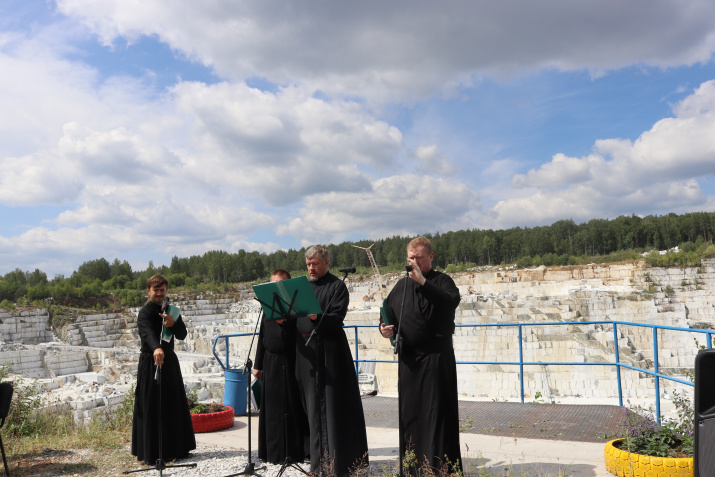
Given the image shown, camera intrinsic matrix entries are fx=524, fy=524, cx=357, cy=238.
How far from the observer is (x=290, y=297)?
4.11 metres

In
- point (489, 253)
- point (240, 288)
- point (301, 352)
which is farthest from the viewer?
point (489, 253)

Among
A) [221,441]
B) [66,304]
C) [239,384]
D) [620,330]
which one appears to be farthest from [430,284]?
[66,304]

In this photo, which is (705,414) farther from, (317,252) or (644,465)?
(317,252)

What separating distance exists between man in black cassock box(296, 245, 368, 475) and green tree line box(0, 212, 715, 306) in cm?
5615

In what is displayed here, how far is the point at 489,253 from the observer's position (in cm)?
8575

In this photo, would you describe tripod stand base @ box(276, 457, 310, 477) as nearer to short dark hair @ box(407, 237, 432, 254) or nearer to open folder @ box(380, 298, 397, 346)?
open folder @ box(380, 298, 397, 346)

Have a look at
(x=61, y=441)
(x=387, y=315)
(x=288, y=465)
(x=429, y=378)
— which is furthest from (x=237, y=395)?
(x=429, y=378)

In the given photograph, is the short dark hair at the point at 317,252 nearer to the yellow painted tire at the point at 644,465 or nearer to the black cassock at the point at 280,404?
the black cassock at the point at 280,404

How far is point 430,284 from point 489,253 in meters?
84.7

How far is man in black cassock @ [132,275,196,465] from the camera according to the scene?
5.04 meters

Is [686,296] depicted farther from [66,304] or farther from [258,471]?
[66,304]

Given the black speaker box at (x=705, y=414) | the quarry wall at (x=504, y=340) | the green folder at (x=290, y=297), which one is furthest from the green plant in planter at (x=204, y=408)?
the black speaker box at (x=705, y=414)

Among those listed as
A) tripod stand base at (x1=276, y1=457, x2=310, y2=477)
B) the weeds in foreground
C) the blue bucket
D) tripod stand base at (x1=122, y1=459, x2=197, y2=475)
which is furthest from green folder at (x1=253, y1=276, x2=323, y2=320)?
the blue bucket

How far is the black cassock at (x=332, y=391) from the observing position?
4320 millimetres
